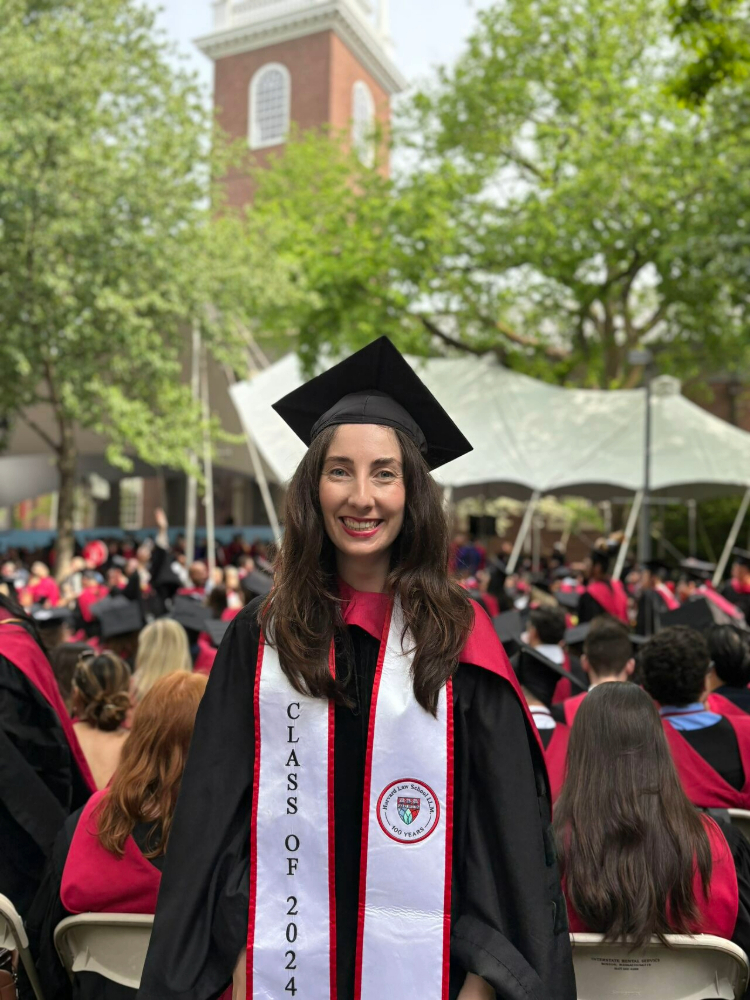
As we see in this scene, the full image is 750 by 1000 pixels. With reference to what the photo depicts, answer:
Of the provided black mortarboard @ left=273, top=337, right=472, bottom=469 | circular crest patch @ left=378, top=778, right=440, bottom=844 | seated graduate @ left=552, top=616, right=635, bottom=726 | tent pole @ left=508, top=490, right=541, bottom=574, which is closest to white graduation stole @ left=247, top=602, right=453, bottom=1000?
circular crest patch @ left=378, top=778, right=440, bottom=844

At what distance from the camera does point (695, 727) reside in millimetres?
3502

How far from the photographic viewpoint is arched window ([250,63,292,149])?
1454 inches

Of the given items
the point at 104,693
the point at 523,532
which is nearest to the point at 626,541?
the point at 523,532

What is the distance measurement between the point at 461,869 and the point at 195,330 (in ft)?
52.4

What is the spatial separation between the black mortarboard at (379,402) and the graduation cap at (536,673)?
8.76ft

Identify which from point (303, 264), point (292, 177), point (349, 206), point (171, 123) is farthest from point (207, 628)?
point (292, 177)

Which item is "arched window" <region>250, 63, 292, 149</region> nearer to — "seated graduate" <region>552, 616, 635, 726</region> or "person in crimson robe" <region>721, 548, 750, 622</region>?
"person in crimson robe" <region>721, 548, 750, 622</region>

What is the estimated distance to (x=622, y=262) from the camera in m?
18.8

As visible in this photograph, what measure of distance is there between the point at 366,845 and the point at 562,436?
1449cm

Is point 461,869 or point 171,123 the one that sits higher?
point 171,123

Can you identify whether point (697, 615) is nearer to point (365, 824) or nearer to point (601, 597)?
point (601, 597)

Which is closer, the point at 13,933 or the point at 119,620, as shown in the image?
the point at 13,933

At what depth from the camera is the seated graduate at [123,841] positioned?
2455 mm

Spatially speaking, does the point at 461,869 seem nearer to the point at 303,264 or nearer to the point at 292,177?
the point at 303,264
